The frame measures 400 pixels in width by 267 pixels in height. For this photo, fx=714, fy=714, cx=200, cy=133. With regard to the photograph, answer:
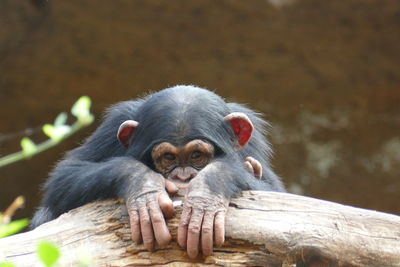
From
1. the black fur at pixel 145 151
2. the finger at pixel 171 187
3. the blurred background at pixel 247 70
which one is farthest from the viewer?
the blurred background at pixel 247 70

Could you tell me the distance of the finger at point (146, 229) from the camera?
3.43 m

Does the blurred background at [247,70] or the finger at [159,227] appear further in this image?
the blurred background at [247,70]

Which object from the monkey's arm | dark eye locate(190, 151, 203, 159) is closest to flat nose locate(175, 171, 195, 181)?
dark eye locate(190, 151, 203, 159)

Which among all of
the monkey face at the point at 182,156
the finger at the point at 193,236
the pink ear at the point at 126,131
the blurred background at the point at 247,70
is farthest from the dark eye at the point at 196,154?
the blurred background at the point at 247,70

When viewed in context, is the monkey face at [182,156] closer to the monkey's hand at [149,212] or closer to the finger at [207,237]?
the monkey's hand at [149,212]

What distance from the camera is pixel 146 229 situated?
3.46 m

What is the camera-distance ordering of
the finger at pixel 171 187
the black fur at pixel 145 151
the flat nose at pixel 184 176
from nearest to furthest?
the finger at pixel 171 187
the black fur at pixel 145 151
the flat nose at pixel 184 176

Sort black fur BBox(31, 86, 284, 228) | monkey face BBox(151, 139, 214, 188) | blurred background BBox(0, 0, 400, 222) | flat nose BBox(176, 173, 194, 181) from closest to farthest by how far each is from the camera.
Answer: black fur BBox(31, 86, 284, 228) → flat nose BBox(176, 173, 194, 181) → monkey face BBox(151, 139, 214, 188) → blurred background BBox(0, 0, 400, 222)

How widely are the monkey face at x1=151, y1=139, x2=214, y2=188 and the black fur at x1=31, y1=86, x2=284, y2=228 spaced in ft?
0.23

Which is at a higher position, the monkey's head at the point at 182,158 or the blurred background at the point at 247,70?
the blurred background at the point at 247,70

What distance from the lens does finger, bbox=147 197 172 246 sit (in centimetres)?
341

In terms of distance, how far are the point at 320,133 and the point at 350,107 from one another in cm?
59

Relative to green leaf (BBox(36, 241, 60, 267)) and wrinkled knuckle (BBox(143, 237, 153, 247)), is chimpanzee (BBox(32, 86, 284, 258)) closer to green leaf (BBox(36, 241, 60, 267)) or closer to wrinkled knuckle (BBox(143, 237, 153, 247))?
wrinkled knuckle (BBox(143, 237, 153, 247))

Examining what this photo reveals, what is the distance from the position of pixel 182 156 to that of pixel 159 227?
98 cm
